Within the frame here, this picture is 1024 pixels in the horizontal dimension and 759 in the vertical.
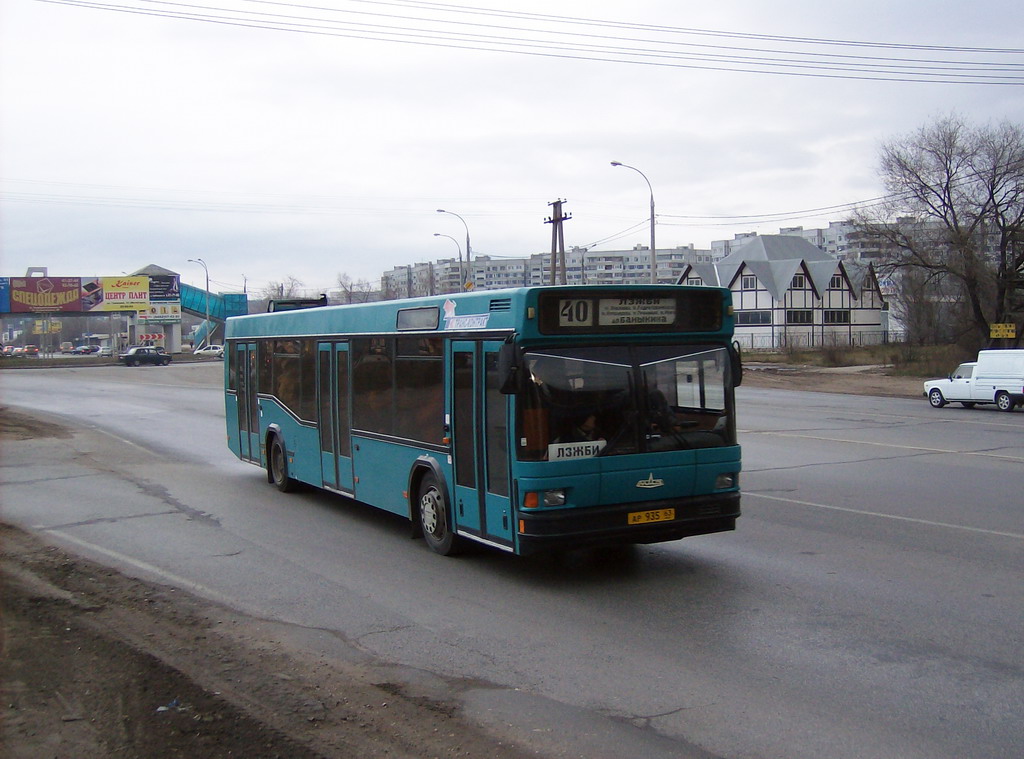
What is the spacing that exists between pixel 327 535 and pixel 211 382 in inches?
1522

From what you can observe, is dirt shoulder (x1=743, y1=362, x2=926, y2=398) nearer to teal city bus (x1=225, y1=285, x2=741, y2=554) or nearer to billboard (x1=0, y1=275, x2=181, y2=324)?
teal city bus (x1=225, y1=285, x2=741, y2=554)

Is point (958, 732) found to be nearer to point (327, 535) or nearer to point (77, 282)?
point (327, 535)

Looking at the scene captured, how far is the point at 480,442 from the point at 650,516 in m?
1.62

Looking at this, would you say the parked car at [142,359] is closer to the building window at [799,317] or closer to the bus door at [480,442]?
the building window at [799,317]

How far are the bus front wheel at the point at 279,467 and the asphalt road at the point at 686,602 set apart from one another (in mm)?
290

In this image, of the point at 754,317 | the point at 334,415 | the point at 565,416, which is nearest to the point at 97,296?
the point at 754,317

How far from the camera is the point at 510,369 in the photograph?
7.91 meters

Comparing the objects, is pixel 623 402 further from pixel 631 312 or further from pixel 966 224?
pixel 966 224

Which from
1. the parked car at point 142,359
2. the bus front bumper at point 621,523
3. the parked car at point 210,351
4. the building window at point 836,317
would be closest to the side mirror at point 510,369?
the bus front bumper at point 621,523

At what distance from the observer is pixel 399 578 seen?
8.77m

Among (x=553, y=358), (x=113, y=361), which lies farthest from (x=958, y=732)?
(x=113, y=361)

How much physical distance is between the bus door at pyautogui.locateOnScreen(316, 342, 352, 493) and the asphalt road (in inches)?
22.7

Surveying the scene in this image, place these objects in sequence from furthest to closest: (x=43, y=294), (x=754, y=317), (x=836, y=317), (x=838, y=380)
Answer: (x=836, y=317)
(x=754, y=317)
(x=43, y=294)
(x=838, y=380)

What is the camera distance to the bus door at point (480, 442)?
8.29 meters
